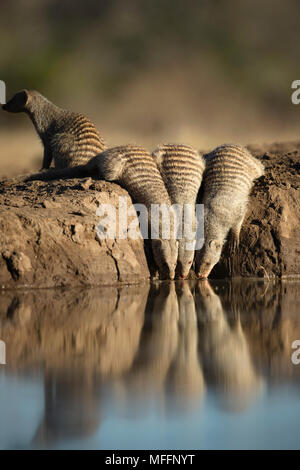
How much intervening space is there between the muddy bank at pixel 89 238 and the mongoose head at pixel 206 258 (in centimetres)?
34

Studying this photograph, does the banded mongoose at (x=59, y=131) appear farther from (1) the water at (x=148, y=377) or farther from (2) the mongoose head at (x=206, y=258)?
(1) the water at (x=148, y=377)

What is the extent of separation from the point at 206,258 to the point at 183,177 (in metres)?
0.94

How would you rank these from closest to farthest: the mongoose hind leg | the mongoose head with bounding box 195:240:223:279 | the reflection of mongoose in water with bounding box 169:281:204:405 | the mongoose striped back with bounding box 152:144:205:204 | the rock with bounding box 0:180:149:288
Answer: the reflection of mongoose in water with bounding box 169:281:204:405 → the rock with bounding box 0:180:149:288 → the mongoose head with bounding box 195:240:223:279 → the mongoose striped back with bounding box 152:144:205:204 → the mongoose hind leg

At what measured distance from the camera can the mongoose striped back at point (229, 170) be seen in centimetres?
716

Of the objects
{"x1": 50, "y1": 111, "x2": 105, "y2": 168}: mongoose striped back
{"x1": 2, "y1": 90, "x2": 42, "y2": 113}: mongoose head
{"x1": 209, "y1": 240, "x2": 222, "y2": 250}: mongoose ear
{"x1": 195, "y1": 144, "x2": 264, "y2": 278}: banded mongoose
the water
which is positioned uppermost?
{"x1": 2, "y1": 90, "x2": 42, "y2": 113}: mongoose head

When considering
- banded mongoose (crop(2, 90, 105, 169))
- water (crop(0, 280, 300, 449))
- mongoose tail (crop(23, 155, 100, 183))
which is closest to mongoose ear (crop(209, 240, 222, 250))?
mongoose tail (crop(23, 155, 100, 183))

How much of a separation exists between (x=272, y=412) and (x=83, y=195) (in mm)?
4633

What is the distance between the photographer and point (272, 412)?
2.21 meters

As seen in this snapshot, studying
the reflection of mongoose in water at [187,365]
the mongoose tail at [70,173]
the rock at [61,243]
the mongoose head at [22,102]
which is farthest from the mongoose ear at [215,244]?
the mongoose head at [22,102]

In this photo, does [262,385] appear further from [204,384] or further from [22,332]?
[22,332]

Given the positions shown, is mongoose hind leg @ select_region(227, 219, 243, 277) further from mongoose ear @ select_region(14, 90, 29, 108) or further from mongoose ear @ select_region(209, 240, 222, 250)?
mongoose ear @ select_region(14, 90, 29, 108)

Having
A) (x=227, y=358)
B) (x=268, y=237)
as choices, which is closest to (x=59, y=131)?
(x=268, y=237)

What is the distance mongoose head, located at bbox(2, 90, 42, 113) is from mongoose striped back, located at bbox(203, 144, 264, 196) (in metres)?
2.85

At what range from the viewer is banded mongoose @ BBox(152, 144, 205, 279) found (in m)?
6.69
